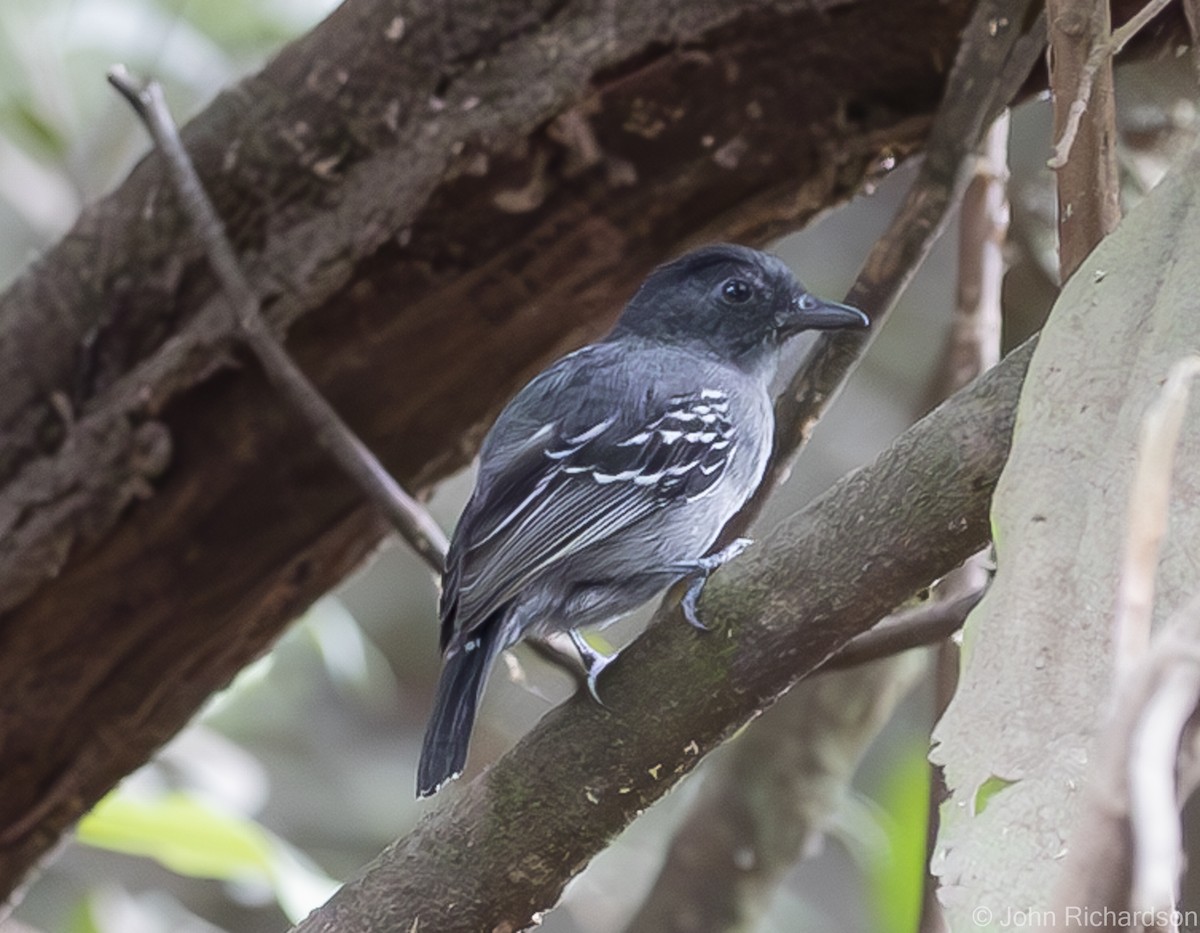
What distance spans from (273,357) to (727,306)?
0.84 meters

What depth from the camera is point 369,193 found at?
258 cm

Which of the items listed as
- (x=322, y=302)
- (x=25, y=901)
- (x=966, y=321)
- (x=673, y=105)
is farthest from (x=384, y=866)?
(x=25, y=901)

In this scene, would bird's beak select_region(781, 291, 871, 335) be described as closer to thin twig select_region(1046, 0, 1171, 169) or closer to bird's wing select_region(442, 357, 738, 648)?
bird's wing select_region(442, 357, 738, 648)

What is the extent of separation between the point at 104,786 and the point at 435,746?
110 cm

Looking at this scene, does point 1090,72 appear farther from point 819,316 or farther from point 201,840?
point 201,840

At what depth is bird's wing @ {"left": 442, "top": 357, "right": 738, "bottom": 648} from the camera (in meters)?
2.21

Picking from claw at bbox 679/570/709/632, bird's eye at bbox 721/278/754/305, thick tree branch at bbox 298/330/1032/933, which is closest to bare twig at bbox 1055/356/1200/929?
thick tree branch at bbox 298/330/1032/933

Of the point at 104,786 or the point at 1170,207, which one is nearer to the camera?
the point at 1170,207

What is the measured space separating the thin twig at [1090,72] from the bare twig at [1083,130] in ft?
0.04

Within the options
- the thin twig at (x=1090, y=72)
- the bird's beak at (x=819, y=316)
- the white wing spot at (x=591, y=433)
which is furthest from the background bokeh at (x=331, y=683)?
the thin twig at (x=1090, y=72)

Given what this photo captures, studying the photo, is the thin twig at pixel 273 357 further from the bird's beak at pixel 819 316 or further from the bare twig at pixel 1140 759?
the bare twig at pixel 1140 759

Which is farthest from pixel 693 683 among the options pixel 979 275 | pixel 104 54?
pixel 104 54

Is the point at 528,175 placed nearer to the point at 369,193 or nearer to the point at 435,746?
the point at 369,193

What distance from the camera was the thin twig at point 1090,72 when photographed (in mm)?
1535
